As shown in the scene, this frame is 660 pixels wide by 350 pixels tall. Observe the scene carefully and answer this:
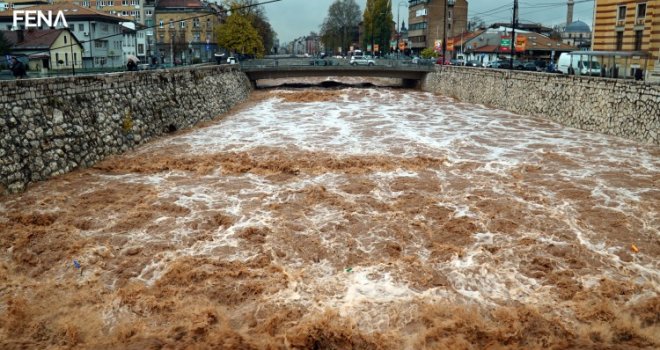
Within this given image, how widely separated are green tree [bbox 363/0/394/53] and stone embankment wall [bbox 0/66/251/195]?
7642 centimetres

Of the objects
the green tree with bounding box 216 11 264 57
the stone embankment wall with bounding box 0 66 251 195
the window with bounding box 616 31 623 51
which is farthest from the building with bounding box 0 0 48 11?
the window with bounding box 616 31 623 51

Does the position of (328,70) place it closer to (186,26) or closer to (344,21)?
(186,26)

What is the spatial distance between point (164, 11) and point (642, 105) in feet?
317

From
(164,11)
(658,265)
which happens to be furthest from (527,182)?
(164,11)

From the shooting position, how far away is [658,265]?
11.5 m

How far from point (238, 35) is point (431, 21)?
128 ft

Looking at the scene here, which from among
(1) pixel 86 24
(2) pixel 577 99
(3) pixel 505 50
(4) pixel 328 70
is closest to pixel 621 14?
(2) pixel 577 99

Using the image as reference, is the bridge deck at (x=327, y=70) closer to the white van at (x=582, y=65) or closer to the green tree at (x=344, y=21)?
the white van at (x=582, y=65)

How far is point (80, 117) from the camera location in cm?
1975

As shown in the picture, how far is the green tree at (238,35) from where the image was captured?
236ft

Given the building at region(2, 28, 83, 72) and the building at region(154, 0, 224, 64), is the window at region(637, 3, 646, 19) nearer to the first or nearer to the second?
the building at region(2, 28, 83, 72)

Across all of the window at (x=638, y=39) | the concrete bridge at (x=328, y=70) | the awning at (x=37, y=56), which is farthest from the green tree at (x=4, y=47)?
the window at (x=638, y=39)

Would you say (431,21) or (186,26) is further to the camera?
(186,26)

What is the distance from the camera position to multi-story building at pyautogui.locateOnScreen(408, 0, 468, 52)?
95.6 m
